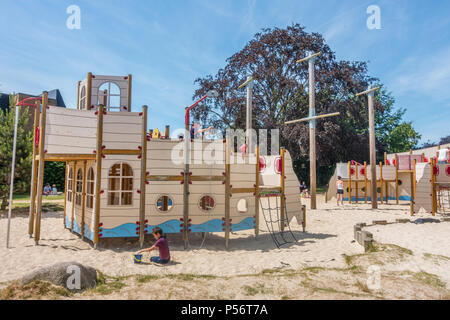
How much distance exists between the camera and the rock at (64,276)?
4.95m

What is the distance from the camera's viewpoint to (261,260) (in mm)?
7309

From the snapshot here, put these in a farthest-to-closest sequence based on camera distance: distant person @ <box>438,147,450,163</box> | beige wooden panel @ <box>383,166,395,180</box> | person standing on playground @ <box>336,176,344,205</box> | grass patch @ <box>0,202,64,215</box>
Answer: beige wooden panel @ <box>383,166,395,180</box>
person standing on playground @ <box>336,176,344,205</box>
distant person @ <box>438,147,450,163</box>
grass patch @ <box>0,202,64,215</box>

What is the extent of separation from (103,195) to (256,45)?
21.9 metres

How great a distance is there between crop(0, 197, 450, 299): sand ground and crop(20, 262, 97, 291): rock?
1.47 feet

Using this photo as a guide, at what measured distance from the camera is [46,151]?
26.8 ft

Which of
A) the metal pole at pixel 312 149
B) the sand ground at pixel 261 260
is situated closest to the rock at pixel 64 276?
the sand ground at pixel 261 260

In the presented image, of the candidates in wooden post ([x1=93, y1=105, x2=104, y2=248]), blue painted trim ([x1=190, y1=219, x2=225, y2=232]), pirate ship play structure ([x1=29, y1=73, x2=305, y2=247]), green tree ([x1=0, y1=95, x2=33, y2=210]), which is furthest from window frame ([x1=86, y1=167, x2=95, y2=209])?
green tree ([x1=0, y1=95, x2=33, y2=210])

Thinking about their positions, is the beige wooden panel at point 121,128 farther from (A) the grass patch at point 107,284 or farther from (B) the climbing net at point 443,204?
(B) the climbing net at point 443,204

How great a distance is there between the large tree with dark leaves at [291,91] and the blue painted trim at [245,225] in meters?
16.6

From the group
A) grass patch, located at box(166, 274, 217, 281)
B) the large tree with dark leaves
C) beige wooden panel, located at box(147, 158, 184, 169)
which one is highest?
the large tree with dark leaves

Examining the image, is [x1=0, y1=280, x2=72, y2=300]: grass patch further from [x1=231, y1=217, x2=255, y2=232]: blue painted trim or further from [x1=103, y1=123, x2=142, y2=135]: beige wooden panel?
[x1=231, y1=217, x2=255, y2=232]: blue painted trim

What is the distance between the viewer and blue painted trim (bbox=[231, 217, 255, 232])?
8.91 meters
